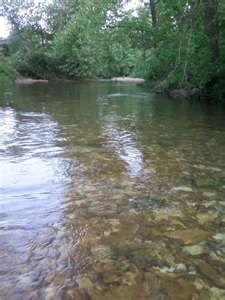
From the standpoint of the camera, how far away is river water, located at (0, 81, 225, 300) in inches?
93.4

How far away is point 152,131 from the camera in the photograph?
7750 millimetres

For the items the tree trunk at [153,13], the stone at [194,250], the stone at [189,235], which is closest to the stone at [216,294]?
the stone at [194,250]

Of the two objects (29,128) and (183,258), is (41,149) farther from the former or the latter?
(183,258)

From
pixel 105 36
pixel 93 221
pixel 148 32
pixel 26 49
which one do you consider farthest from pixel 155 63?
pixel 26 49

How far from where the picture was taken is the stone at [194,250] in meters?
2.73

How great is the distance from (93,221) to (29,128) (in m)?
5.05

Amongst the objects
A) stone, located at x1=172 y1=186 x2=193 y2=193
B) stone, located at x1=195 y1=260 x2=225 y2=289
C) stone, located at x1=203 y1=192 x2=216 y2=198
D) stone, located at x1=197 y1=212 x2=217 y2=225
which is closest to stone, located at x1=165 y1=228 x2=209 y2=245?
stone, located at x1=197 y1=212 x2=217 y2=225

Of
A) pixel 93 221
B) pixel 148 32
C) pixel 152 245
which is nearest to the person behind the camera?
pixel 152 245

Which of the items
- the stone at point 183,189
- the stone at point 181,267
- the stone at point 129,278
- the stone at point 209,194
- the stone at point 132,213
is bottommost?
the stone at point 183,189

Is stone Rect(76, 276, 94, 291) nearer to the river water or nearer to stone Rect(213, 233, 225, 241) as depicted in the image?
the river water

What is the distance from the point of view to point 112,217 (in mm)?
3350

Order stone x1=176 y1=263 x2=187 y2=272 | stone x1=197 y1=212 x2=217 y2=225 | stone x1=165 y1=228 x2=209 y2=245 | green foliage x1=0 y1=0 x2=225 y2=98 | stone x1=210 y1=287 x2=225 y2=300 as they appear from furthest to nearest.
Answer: green foliage x1=0 y1=0 x2=225 y2=98 → stone x1=197 y1=212 x2=217 y2=225 → stone x1=165 y1=228 x2=209 y2=245 → stone x1=176 y1=263 x2=187 y2=272 → stone x1=210 y1=287 x2=225 y2=300

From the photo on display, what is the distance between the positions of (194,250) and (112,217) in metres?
0.85

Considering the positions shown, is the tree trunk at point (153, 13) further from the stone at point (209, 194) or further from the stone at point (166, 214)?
the stone at point (166, 214)
